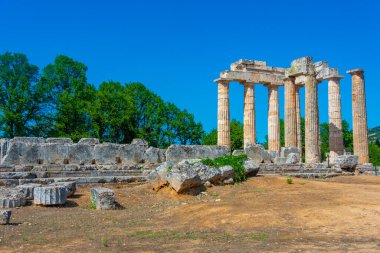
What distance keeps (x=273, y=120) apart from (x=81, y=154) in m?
18.9

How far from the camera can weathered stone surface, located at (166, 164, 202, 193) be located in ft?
49.2

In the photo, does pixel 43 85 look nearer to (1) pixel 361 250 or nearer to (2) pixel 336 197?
(2) pixel 336 197

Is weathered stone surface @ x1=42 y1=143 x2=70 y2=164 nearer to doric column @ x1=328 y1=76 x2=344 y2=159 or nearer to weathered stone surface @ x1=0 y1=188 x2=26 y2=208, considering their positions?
weathered stone surface @ x1=0 y1=188 x2=26 y2=208

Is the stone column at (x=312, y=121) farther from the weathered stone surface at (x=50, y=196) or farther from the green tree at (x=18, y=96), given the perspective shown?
the green tree at (x=18, y=96)

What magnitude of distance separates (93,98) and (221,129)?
1464 cm

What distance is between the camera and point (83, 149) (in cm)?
2006

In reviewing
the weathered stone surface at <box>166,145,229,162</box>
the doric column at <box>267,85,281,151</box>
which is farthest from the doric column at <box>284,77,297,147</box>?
the weathered stone surface at <box>166,145,229,162</box>

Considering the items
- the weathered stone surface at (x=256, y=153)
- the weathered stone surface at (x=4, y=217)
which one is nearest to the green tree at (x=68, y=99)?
the weathered stone surface at (x=256, y=153)

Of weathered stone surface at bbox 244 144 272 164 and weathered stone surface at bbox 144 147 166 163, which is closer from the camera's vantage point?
weathered stone surface at bbox 144 147 166 163

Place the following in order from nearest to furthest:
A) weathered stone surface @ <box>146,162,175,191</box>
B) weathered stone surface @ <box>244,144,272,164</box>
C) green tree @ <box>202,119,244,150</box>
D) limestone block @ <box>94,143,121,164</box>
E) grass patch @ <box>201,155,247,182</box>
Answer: weathered stone surface @ <box>146,162,175,191</box> → grass patch @ <box>201,155,247,182</box> → limestone block @ <box>94,143,121,164</box> → weathered stone surface @ <box>244,144,272,164</box> → green tree @ <box>202,119,244,150</box>

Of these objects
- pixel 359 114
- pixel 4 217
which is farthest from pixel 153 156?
pixel 359 114

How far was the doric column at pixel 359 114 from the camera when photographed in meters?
31.9

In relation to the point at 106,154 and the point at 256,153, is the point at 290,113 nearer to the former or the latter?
the point at 256,153

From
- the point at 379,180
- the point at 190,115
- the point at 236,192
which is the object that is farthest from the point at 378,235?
the point at 190,115
